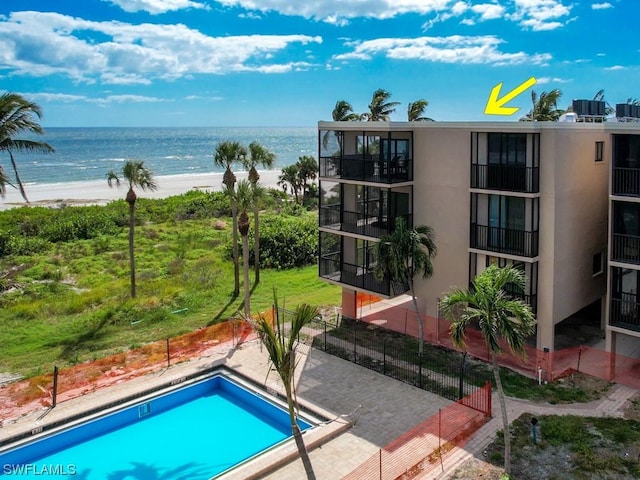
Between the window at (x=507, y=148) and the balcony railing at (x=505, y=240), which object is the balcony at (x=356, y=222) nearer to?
the balcony railing at (x=505, y=240)

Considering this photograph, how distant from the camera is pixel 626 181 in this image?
19.0m

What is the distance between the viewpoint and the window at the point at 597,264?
22.8 metres

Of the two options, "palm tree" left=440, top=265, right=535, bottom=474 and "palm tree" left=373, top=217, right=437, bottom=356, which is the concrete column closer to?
"palm tree" left=373, top=217, right=437, bottom=356

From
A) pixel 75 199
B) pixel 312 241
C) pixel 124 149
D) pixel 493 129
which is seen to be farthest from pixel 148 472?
pixel 124 149

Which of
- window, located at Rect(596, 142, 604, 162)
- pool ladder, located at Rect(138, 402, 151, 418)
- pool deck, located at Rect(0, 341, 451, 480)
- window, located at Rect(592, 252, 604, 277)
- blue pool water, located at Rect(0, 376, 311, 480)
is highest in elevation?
window, located at Rect(596, 142, 604, 162)

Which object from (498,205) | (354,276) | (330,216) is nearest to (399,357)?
(354,276)

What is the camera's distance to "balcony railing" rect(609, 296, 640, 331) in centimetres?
1928

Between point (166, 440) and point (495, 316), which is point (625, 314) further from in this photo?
point (166, 440)

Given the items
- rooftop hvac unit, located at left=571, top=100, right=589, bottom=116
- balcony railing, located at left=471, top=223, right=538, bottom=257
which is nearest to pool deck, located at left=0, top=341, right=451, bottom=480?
balcony railing, located at left=471, top=223, right=538, bottom=257

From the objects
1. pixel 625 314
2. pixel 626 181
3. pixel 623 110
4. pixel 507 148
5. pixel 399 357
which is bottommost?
pixel 399 357

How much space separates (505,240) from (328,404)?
872 centimetres

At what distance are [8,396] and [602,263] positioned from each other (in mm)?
22598

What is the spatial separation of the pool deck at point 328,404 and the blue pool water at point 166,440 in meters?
0.68

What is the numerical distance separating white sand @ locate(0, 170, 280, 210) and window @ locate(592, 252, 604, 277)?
187 ft
